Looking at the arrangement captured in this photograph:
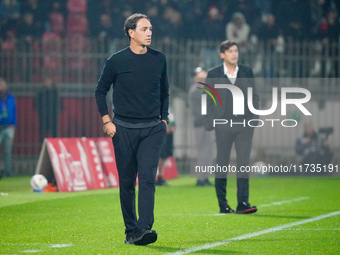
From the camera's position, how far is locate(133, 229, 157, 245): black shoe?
288 inches

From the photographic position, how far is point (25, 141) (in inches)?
738

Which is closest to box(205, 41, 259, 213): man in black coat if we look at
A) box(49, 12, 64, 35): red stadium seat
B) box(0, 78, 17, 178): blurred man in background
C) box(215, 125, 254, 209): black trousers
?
box(215, 125, 254, 209): black trousers

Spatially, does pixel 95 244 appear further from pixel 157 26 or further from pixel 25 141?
pixel 157 26

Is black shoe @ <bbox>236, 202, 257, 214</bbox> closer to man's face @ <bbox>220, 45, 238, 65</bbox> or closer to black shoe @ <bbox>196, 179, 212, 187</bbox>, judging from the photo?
man's face @ <bbox>220, 45, 238, 65</bbox>

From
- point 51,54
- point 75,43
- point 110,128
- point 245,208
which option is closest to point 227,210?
point 245,208

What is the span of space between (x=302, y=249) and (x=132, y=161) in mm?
1771

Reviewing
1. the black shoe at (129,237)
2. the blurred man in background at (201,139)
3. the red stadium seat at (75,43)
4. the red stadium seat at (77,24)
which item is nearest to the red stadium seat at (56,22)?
the red stadium seat at (77,24)

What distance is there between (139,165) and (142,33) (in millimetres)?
1228

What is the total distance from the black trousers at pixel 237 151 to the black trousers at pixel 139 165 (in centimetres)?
284

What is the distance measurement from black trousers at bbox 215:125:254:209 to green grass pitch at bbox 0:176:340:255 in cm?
37

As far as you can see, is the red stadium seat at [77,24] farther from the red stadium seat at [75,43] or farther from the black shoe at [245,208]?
the black shoe at [245,208]

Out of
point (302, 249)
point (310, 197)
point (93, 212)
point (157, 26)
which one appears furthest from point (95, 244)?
point (157, 26)

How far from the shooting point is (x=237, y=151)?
34.1 feet

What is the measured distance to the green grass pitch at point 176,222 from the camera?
288 inches
